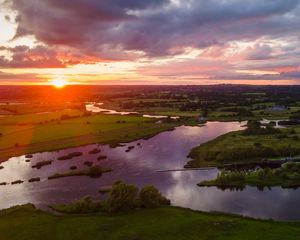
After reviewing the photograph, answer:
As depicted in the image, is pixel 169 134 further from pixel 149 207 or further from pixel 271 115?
pixel 149 207

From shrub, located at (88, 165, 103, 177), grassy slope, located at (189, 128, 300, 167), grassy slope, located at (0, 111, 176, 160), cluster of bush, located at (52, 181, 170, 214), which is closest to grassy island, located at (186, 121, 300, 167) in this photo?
grassy slope, located at (189, 128, 300, 167)

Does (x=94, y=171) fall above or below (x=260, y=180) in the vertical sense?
above

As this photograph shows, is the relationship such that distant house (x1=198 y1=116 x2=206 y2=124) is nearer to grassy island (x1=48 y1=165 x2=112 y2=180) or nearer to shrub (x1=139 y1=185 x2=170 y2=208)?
grassy island (x1=48 y1=165 x2=112 y2=180)

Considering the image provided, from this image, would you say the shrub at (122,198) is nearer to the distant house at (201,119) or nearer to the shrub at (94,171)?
the shrub at (94,171)

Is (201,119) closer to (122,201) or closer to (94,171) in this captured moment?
(94,171)

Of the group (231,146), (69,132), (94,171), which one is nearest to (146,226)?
(94,171)
